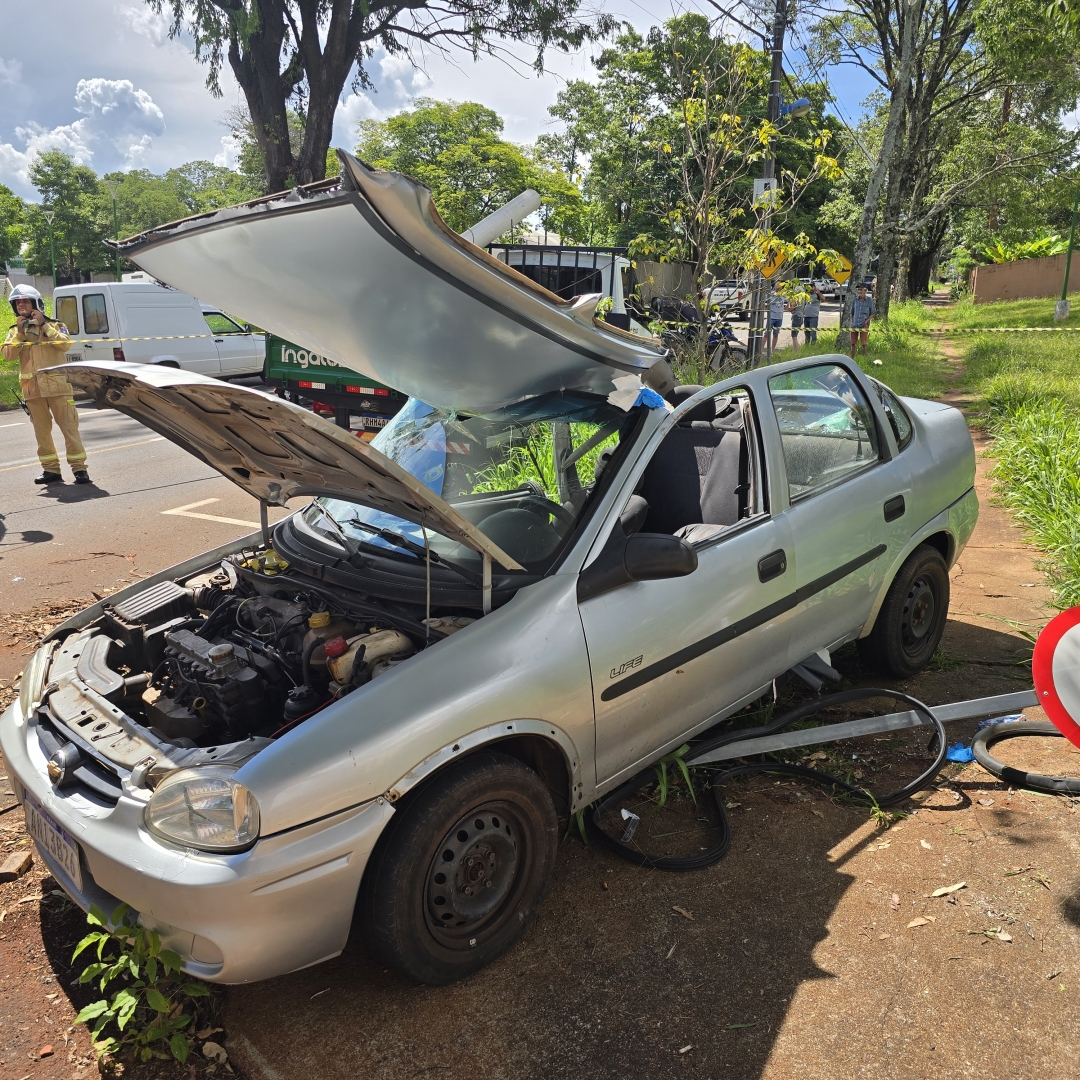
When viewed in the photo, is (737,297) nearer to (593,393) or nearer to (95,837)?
(593,393)

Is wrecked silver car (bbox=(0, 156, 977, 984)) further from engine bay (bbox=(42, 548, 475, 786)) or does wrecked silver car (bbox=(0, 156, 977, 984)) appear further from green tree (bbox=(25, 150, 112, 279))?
green tree (bbox=(25, 150, 112, 279))

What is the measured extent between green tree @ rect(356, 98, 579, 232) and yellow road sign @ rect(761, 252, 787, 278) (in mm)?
22765

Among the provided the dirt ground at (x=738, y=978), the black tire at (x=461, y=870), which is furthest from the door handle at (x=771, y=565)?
the black tire at (x=461, y=870)

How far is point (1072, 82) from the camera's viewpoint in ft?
84.7

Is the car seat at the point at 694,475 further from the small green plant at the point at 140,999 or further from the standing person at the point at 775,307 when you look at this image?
the standing person at the point at 775,307

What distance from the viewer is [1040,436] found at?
26.7ft

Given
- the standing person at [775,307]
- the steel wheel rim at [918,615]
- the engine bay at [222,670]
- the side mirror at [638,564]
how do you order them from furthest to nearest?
the standing person at [775,307] → the steel wheel rim at [918,615] → the side mirror at [638,564] → the engine bay at [222,670]

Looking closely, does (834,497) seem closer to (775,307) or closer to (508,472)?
(508,472)

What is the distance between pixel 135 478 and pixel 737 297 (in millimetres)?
6657

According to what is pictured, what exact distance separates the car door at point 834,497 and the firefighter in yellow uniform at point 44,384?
7.76 meters

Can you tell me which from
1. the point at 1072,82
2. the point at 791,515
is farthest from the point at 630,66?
the point at 791,515

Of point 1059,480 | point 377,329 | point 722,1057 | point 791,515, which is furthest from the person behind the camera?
point 1059,480

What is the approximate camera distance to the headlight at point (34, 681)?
2902 millimetres

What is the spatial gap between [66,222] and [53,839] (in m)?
65.6
